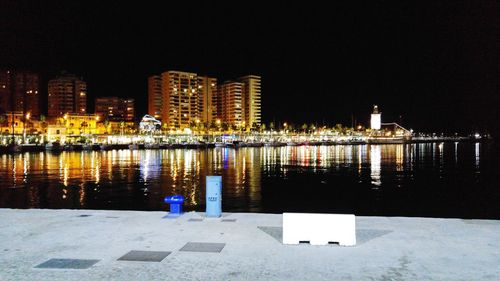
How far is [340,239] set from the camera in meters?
8.37

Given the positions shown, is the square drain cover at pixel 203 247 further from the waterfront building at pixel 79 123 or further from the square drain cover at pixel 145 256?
the waterfront building at pixel 79 123

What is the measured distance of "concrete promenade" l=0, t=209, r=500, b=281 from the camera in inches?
262

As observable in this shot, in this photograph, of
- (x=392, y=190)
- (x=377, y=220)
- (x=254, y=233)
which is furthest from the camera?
(x=392, y=190)

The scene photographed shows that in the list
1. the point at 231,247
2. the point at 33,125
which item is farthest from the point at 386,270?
the point at 33,125

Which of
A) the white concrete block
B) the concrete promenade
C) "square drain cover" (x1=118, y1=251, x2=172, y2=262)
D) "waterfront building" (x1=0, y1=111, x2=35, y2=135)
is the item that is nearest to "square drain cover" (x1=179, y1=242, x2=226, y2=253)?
the concrete promenade

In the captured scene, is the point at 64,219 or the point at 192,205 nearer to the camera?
the point at 64,219

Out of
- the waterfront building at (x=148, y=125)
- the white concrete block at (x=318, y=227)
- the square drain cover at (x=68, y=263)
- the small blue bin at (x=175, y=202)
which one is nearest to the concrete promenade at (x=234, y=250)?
the square drain cover at (x=68, y=263)

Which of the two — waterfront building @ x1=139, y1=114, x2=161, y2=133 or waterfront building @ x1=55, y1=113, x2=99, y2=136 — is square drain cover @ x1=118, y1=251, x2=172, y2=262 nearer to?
waterfront building @ x1=55, y1=113, x2=99, y2=136

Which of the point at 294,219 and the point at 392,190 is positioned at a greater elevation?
the point at 294,219

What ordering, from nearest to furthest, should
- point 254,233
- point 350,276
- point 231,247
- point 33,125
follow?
point 350,276
point 231,247
point 254,233
point 33,125

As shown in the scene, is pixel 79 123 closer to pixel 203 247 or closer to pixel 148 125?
pixel 148 125

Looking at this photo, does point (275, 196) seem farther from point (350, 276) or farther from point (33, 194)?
point (350, 276)

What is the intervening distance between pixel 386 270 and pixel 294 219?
2.11 metres

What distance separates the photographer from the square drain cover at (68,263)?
703 centimetres
